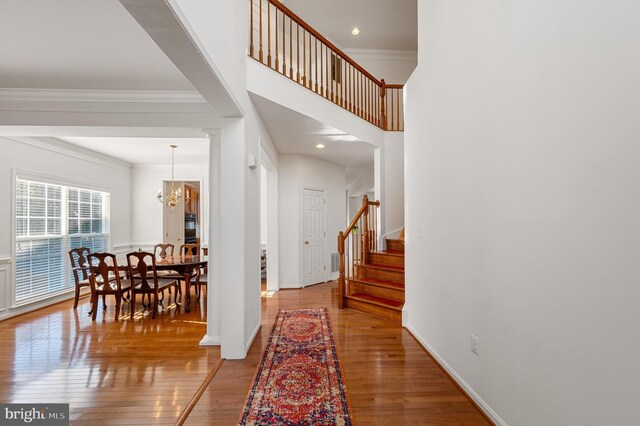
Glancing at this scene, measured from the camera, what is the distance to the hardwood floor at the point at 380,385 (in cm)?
197

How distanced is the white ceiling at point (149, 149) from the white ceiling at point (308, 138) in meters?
1.61

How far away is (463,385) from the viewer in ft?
7.38

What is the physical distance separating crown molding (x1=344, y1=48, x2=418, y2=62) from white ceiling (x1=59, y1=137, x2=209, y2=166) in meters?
4.05

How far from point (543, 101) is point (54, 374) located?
4123mm

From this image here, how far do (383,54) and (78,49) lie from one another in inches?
243

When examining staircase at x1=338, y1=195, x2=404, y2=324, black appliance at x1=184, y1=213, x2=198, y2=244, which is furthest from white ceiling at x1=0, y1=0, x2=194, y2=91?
black appliance at x1=184, y1=213, x2=198, y2=244

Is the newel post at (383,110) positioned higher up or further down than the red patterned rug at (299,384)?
higher up

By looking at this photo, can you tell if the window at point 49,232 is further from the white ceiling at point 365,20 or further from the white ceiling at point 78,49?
the white ceiling at point 365,20

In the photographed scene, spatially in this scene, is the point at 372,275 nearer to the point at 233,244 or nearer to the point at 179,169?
the point at 233,244

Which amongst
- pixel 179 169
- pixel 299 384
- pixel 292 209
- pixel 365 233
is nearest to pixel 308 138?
pixel 292 209

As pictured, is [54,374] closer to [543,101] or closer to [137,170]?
[543,101]

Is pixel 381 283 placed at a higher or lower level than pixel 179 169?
lower

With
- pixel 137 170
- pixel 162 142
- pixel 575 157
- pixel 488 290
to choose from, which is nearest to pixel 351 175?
pixel 162 142

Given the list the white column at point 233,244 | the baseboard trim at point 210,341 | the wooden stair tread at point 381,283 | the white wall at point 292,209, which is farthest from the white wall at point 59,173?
the wooden stair tread at point 381,283
